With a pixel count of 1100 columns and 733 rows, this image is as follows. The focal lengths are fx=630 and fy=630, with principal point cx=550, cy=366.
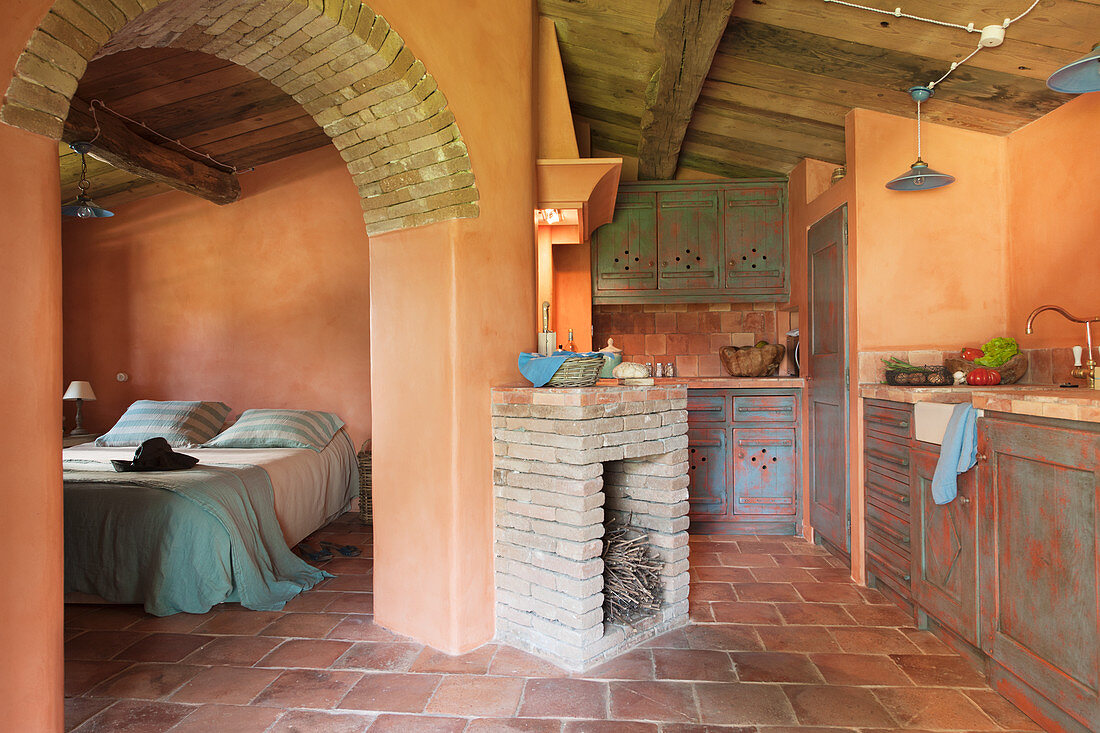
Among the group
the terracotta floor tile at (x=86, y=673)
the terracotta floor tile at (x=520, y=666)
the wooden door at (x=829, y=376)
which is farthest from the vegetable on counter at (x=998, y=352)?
the terracotta floor tile at (x=86, y=673)

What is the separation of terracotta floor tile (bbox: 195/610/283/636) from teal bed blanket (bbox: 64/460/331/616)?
0.20 feet

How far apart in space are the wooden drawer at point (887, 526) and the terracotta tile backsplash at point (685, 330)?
80.3 inches

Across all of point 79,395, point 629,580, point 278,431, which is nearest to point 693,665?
point 629,580

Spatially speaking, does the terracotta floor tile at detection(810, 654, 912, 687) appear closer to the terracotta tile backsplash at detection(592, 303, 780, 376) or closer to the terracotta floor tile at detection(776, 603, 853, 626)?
the terracotta floor tile at detection(776, 603, 853, 626)

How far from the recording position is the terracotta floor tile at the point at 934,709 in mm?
2131

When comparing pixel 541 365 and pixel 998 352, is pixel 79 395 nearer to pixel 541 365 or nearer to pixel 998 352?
pixel 541 365

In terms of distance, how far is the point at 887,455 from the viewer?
10.6 feet

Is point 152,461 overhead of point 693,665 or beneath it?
overhead

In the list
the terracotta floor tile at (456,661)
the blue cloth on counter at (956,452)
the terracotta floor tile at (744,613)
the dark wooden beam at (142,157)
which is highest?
the dark wooden beam at (142,157)

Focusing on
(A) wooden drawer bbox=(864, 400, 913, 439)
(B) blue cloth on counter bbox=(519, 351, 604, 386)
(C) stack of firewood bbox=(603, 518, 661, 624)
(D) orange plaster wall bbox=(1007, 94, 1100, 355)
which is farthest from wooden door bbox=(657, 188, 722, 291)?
(C) stack of firewood bbox=(603, 518, 661, 624)

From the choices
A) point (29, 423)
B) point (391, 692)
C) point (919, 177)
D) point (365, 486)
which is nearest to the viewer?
point (29, 423)

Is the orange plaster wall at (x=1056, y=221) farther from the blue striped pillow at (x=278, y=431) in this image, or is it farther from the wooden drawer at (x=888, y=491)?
the blue striped pillow at (x=278, y=431)

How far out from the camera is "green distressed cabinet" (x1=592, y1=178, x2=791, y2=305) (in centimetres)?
503

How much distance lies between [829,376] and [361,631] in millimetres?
3109
